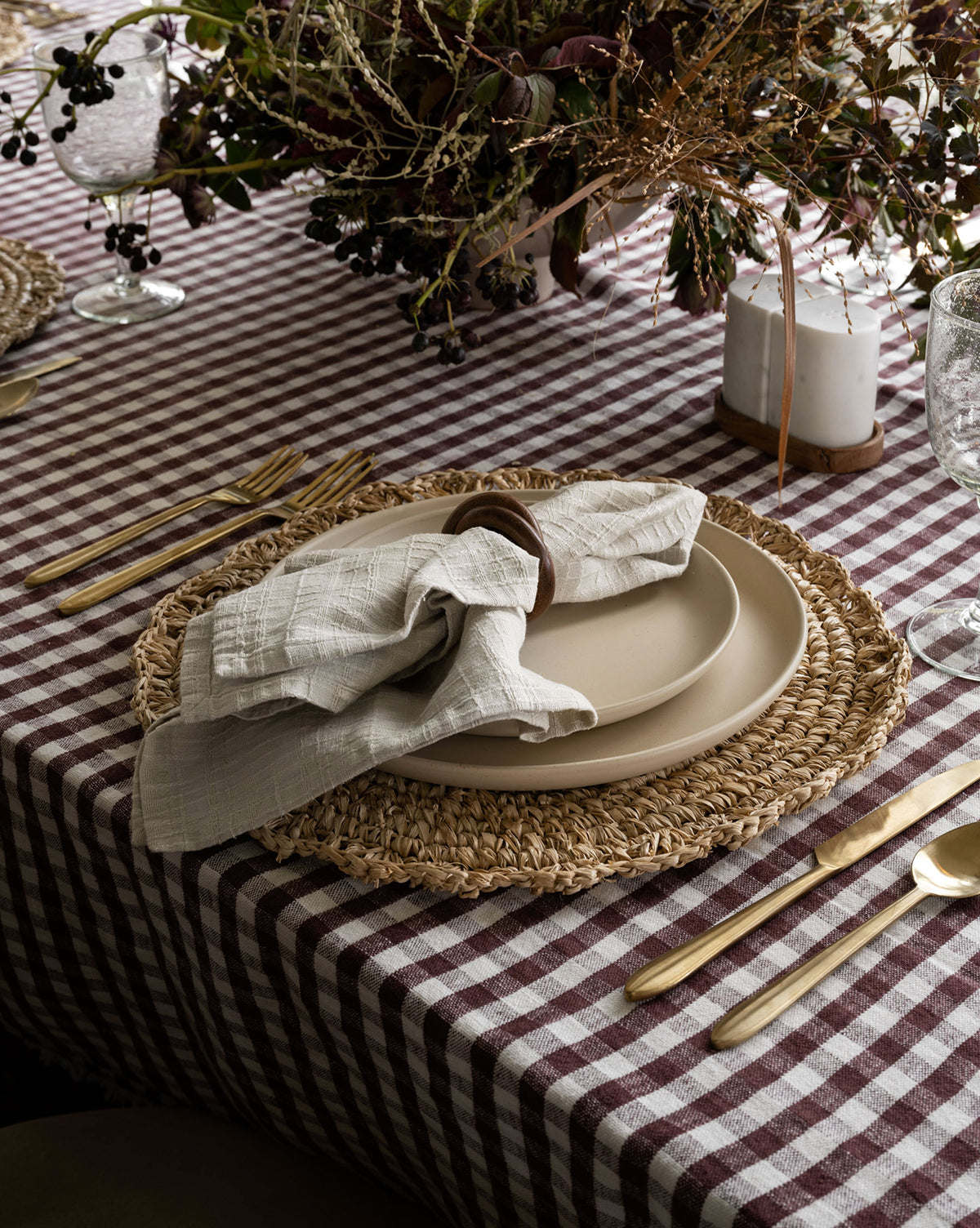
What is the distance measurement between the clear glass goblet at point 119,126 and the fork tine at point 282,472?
355 mm

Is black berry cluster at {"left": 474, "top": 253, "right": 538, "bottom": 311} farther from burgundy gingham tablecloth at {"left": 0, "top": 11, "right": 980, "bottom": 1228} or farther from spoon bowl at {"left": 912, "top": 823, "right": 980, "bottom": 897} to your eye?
spoon bowl at {"left": 912, "top": 823, "right": 980, "bottom": 897}

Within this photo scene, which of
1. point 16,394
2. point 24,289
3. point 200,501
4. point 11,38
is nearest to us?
point 200,501

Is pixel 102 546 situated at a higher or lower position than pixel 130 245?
lower

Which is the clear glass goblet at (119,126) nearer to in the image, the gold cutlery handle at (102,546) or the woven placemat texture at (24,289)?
the woven placemat texture at (24,289)

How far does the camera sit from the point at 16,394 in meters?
1.08

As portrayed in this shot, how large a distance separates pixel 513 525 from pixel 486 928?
232 millimetres

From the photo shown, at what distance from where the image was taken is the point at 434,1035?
1.76 ft

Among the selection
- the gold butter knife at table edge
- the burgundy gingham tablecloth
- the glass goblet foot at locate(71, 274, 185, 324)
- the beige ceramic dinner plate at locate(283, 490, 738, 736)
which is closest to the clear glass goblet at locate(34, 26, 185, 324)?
the glass goblet foot at locate(71, 274, 185, 324)

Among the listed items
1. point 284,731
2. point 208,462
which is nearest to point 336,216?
point 208,462

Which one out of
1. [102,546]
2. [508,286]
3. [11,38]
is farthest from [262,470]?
[11,38]

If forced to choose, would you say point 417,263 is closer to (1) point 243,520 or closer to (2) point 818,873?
(1) point 243,520

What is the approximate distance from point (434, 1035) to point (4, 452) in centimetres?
71

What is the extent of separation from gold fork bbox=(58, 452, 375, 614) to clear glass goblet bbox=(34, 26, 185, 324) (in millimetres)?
398

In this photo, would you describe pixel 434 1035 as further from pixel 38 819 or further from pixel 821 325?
pixel 821 325
